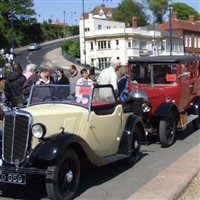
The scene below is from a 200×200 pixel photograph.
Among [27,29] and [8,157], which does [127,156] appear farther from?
[27,29]

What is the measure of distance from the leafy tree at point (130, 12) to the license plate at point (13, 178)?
107 m

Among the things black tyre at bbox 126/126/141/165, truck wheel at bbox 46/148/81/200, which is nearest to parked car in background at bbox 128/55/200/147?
black tyre at bbox 126/126/141/165

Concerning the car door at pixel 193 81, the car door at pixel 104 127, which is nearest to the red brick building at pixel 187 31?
the car door at pixel 193 81

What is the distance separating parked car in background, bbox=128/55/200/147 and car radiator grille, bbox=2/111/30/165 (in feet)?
11.6

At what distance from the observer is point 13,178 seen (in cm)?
524

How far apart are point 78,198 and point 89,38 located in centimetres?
7515

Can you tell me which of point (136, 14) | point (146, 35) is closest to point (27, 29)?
point (136, 14)

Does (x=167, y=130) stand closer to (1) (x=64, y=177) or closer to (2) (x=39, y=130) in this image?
(1) (x=64, y=177)

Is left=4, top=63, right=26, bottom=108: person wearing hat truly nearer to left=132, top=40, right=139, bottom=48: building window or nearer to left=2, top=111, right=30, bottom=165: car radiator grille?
left=2, top=111, right=30, bottom=165: car radiator grille

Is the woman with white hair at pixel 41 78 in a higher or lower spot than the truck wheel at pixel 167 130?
higher

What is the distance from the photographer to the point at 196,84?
11055 mm

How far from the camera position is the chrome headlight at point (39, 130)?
5.26 metres

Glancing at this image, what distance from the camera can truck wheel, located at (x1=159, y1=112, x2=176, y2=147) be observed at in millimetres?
8781

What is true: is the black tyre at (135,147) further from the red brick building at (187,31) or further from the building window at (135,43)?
the red brick building at (187,31)
